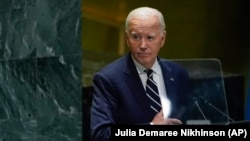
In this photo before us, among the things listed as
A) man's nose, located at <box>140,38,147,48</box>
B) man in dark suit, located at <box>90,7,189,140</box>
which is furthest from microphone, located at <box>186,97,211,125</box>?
man's nose, located at <box>140,38,147,48</box>

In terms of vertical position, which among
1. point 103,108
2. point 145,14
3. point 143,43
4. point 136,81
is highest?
point 145,14

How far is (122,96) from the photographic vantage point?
3.71m

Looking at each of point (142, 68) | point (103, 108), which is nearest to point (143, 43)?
point (142, 68)

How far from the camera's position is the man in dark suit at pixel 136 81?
12.1 feet

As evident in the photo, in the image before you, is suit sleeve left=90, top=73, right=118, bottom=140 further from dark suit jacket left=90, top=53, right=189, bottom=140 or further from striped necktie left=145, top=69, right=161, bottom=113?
striped necktie left=145, top=69, right=161, bottom=113

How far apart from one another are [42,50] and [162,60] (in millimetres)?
1352

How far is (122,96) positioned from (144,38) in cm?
39

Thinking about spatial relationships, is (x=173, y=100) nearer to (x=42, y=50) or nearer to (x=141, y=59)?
(x=141, y=59)

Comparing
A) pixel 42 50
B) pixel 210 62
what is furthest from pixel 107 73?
pixel 42 50

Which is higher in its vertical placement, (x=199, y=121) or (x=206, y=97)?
(x=206, y=97)

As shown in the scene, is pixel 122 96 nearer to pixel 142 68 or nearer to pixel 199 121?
pixel 142 68

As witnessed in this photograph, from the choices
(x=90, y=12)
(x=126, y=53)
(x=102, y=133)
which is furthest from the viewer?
(x=90, y=12)

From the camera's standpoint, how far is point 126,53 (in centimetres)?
398

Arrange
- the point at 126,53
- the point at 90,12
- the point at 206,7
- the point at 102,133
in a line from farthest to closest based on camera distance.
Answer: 1. the point at 90,12
2. the point at 206,7
3. the point at 126,53
4. the point at 102,133
